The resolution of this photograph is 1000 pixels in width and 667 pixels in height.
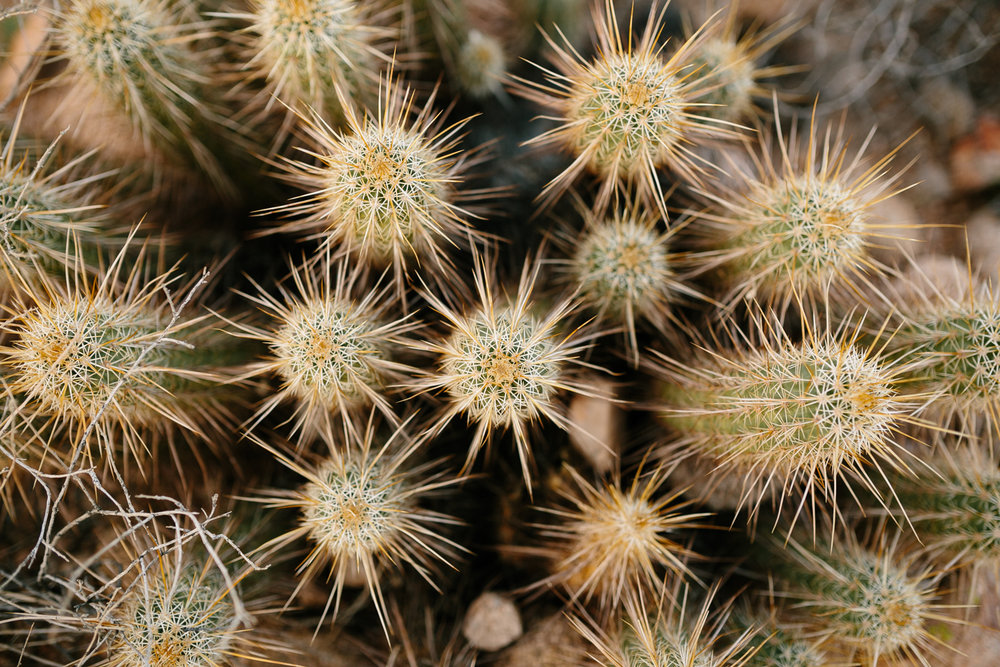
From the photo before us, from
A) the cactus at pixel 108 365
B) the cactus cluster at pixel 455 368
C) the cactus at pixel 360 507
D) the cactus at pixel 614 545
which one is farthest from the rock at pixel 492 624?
the cactus at pixel 108 365

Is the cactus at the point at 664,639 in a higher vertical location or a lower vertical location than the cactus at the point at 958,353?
lower

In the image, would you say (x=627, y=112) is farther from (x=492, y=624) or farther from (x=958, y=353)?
(x=492, y=624)

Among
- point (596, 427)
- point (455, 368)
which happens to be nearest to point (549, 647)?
point (596, 427)

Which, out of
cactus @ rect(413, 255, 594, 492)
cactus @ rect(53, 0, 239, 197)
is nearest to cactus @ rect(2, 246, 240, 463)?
cactus @ rect(53, 0, 239, 197)

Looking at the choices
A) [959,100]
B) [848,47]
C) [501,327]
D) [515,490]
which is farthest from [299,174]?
[959,100]

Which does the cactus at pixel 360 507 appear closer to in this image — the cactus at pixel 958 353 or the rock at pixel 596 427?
the rock at pixel 596 427

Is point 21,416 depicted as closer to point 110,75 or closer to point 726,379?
point 110,75
